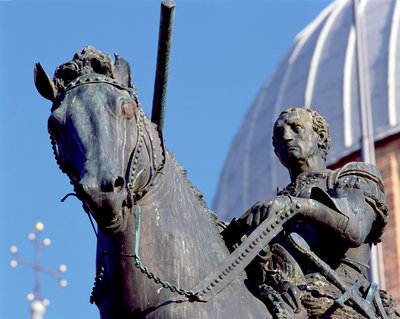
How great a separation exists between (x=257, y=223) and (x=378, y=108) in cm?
3683

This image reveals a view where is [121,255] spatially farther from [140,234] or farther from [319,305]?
[319,305]

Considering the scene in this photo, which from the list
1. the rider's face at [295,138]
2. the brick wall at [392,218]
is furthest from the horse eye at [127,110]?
A: the brick wall at [392,218]

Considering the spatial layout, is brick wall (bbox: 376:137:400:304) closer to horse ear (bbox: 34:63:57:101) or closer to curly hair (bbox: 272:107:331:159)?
curly hair (bbox: 272:107:331:159)

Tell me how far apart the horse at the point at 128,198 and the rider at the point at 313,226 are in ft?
1.36

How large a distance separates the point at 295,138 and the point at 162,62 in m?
1.43

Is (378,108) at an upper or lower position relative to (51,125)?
upper

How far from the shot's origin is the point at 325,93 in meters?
48.0

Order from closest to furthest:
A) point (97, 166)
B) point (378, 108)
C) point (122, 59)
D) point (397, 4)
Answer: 1. point (97, 166)
2. point (122, 59)
3. point (378, 108)
4. point (397, 4)

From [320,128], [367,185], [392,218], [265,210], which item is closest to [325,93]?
[392,218]

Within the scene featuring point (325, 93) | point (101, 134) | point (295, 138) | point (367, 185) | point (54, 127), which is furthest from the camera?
point (325, 93)

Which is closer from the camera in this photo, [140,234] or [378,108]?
[140,234]

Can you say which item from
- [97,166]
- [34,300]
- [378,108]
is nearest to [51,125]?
[97,166]

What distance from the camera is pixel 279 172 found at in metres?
47.2

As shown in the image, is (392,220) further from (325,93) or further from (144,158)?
(144,158)
